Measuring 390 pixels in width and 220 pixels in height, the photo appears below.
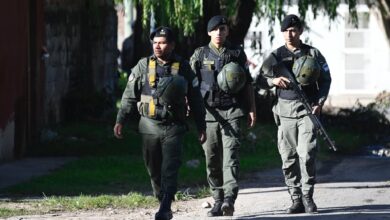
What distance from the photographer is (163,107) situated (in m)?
9.82

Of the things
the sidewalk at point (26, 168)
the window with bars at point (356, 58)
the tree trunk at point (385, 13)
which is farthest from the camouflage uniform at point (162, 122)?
the window with bars at point (356, 58)

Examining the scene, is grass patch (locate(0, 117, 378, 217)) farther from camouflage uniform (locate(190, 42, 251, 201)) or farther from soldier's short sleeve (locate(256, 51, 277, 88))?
soldier's short sleeve (locate(256, 51, 277, 88))

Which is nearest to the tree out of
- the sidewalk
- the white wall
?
the sidewalk

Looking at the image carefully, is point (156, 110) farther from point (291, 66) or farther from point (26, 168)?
point (26, 168)

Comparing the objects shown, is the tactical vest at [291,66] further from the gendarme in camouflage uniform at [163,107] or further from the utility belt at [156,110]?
the utility belt at [156,110]

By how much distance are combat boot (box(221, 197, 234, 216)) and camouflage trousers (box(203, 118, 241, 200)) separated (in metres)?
0.04

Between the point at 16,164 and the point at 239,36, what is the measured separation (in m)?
5.88

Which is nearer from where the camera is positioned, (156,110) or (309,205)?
(156,110)

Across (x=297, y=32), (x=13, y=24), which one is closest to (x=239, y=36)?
(x=13, y=24)

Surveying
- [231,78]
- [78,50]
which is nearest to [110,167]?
[231,78]

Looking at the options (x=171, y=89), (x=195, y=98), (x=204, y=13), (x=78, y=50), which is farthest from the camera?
(x=78, y=50)

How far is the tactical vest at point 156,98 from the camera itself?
9.81 metres

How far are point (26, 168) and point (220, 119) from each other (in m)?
4.92

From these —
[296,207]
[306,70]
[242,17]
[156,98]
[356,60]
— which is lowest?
[296,207]
